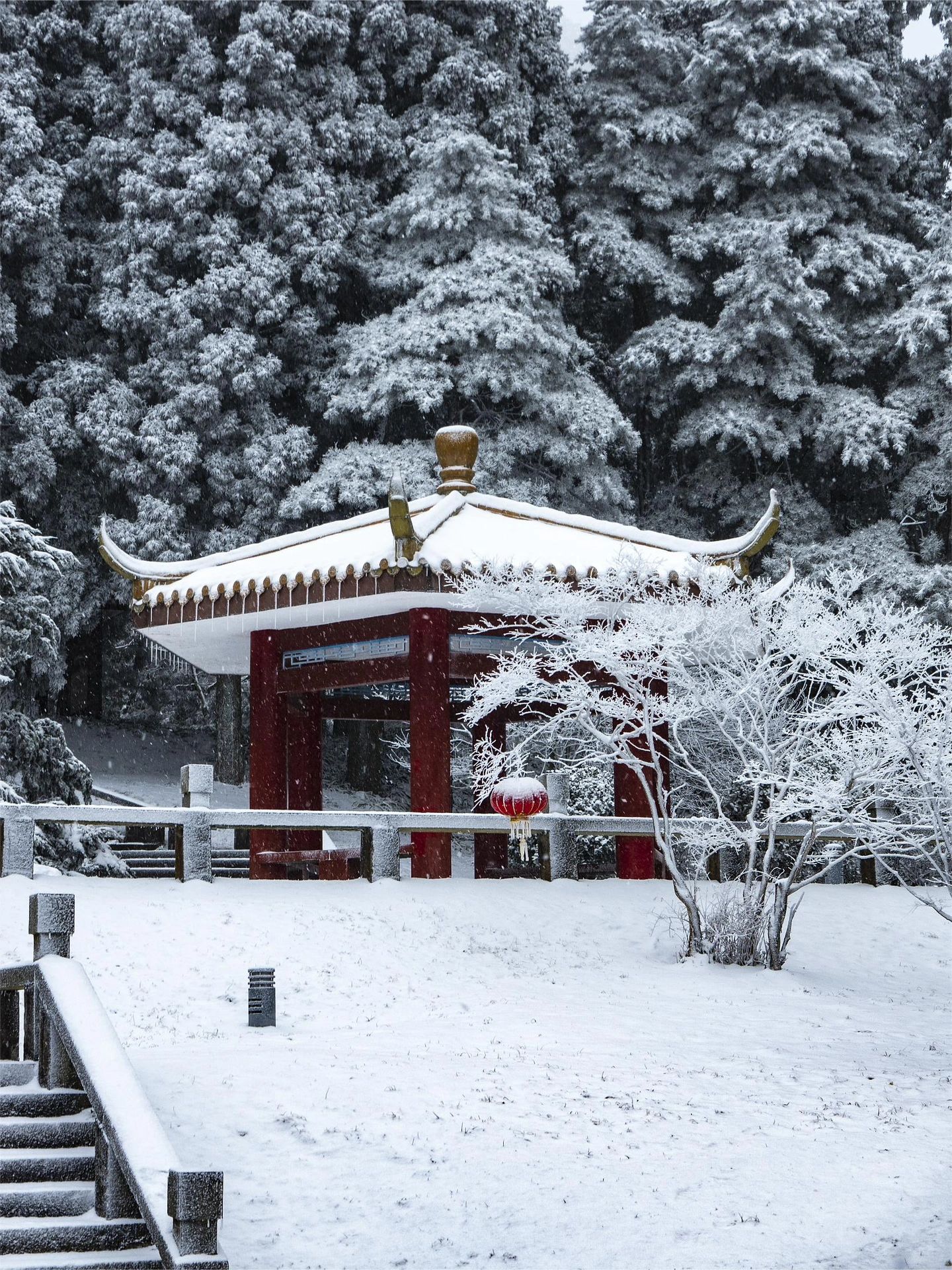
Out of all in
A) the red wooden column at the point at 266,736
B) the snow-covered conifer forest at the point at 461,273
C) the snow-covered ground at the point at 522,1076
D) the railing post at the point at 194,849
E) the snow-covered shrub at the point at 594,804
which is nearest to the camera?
the snow-covered ground at the point at 522,1076

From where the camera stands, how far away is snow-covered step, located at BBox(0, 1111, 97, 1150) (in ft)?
25.1

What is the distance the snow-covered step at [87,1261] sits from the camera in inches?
262

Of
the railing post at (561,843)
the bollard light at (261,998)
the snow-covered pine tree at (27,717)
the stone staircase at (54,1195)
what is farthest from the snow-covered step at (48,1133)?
the snow-covered pine tree at (27,717)

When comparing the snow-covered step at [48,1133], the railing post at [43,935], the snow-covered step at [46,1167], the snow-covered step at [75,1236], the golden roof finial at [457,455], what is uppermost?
the golden roof finial at [457,455]

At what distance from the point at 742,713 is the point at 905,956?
10.0 ft

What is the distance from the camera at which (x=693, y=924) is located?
14.3m

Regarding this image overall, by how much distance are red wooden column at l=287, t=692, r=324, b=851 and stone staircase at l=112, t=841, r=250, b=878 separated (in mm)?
1360

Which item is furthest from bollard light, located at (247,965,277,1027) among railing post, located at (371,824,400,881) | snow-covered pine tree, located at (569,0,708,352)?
snow-covered pine tree, located at (569,0,708,352)

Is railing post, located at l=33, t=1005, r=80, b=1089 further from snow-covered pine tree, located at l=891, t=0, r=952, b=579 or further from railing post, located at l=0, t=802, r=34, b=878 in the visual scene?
snow-covered pine tree, located at l=891, t=0, r=952, b=579

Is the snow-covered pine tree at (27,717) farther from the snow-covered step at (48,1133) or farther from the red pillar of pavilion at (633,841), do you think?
the snow-covered step at (48,1133)

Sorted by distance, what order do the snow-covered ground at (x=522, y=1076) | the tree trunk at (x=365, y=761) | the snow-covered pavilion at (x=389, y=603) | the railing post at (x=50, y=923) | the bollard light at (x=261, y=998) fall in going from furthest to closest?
the tree trunk at (x=365, y=761)
the snow-covered pavilion at (x=389, y=603)
the bollard light at (x=261, y=998)
the railing post at (x=50, y=923)
the snow-covered ground at (x=522, y=1076)

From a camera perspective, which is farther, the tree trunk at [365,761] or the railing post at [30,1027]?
the tree trunk at [365,761]

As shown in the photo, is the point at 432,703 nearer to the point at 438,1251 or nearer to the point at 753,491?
the point at 438,1251

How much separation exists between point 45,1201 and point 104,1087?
0.59m
